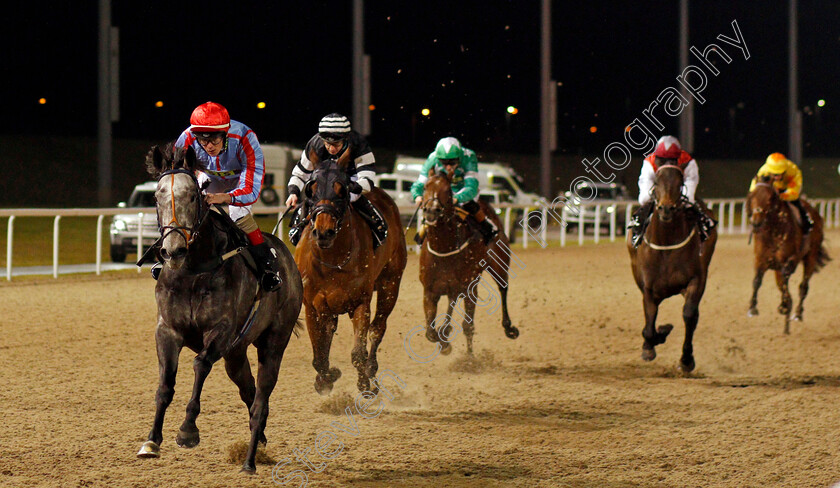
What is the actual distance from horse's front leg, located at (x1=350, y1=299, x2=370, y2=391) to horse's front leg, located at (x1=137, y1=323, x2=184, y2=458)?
6.51 ft

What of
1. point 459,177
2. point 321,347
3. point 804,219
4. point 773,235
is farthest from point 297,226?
point 804,219

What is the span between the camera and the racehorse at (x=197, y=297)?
4.08 metres

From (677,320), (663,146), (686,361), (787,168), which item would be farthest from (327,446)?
(787,168)

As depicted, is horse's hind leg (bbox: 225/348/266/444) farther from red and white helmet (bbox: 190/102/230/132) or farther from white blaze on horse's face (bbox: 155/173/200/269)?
red and white helmet (bbox: 190/102/230/132)

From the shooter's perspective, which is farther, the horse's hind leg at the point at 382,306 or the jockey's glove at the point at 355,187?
the horse's hind leg at the point at 382,306

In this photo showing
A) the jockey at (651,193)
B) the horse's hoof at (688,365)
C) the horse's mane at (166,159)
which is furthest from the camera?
the jockey at (651,193)

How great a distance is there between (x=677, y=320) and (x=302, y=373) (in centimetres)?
471

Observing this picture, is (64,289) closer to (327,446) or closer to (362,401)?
(362,401)

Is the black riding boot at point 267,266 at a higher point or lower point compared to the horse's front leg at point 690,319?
higher

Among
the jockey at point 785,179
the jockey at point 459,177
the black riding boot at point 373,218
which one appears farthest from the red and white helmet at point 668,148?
the jockey at point 785,179

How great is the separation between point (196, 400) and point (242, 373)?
684mm

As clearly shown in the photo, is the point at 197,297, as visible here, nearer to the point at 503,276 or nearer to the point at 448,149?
the point at 448,149

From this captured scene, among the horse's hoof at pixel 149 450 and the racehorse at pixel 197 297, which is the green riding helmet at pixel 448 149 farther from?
the horse's hoof at pixel 149 450

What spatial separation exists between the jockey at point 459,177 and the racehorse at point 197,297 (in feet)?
10.7
